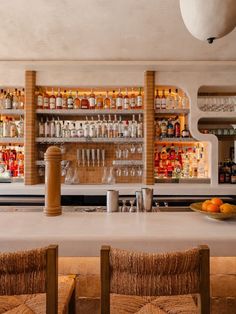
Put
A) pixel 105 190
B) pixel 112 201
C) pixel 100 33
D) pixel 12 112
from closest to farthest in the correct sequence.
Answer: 1. pixel 112 201
2. pixel 100 33
3. pixel 105 190
4. pixel 12 112

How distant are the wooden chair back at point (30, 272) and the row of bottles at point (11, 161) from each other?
4.06 meters

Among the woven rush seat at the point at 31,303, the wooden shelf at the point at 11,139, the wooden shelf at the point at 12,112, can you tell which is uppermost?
the wooden shelf at the point at 12,112

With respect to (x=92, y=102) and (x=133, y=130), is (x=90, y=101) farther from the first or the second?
(x=133, y=130)

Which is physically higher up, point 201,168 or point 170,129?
point 170,129

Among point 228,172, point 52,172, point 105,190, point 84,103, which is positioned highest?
point 84,103

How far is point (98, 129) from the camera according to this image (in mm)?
4664

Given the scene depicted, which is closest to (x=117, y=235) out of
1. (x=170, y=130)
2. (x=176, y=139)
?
(x=176, y=139)

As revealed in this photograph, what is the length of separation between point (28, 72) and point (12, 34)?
93 cm

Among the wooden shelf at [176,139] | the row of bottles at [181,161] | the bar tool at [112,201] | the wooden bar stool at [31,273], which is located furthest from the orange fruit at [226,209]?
the row of bottles at [181,161]

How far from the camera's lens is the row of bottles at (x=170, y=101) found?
4.65 meters

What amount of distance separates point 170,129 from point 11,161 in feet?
8.77

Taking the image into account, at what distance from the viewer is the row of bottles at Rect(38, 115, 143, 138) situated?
464 centimetres

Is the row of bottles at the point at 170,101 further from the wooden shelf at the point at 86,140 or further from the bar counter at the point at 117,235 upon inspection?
the bar counter at the point at 117,235

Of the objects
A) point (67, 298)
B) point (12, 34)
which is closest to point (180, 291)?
point (67, 298)
